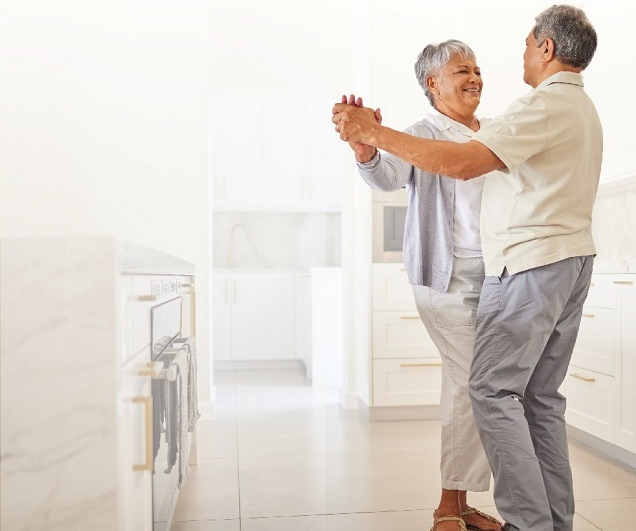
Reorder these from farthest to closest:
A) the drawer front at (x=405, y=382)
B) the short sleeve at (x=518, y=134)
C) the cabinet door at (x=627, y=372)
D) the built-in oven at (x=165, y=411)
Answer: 1. the drawer front at (x=405, y=382)
2. the cabinet door at (x=627, y=372)
3. the short sleeve at (x=518, y=134)
4. the built-in oven at (x=165, y=411)

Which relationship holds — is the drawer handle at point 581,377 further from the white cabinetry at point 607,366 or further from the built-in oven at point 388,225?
the built-in oven at point 388,225

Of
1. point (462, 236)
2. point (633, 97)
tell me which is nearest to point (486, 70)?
point (633, 97)

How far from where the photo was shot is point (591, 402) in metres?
3.00

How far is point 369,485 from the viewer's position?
8.43ft

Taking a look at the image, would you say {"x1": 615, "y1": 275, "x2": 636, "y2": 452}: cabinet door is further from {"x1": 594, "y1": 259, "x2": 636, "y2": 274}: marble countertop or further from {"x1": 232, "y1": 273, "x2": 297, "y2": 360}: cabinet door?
{"x1": 232, "y1": 273, "x2": 297, "y2": 360}: cabinet door

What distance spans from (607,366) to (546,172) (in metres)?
1.47

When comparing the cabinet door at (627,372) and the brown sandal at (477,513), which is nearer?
the brown sandal at (477,513)

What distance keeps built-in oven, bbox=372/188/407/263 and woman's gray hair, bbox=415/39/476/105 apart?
1.72m

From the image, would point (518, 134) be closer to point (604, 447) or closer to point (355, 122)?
point (355, 122)

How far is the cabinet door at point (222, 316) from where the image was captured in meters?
6.08

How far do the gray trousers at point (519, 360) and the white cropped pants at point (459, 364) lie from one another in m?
0.18

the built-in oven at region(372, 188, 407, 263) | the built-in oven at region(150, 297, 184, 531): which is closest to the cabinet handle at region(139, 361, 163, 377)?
the built-in oven at region(150, 297, 184, 531)

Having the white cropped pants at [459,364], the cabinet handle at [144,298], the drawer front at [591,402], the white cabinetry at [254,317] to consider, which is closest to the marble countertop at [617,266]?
the drawer front at [591,402]

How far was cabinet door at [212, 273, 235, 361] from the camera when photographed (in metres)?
6.08
